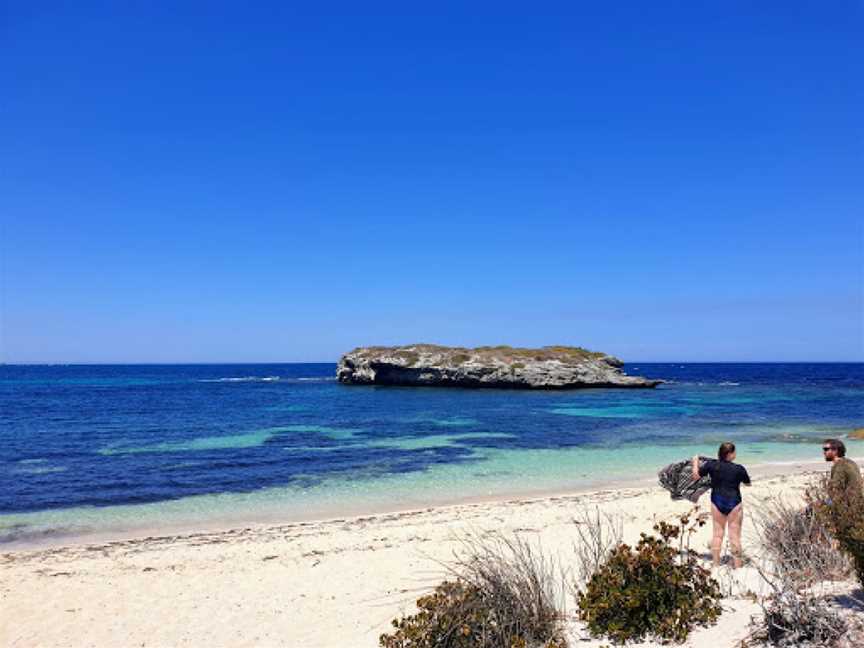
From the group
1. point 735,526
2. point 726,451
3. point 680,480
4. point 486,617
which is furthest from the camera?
point 680,480

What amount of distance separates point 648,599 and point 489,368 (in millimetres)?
65105

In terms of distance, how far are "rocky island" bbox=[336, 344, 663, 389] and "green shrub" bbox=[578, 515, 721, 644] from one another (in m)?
63.2

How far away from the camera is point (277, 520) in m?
14.1

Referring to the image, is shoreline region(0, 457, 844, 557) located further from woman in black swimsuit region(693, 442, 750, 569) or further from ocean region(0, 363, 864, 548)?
woman in black swimsuit region(693, 442, 750, 569)

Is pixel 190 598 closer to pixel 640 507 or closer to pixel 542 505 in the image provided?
pixel 542 505

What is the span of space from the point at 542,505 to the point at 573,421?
74.5 feet

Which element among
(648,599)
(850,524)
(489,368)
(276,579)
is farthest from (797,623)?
(489,368)

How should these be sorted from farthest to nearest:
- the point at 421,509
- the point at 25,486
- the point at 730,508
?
1. the point at 25,486
2. the point at 421,509
3. the point at 730,508

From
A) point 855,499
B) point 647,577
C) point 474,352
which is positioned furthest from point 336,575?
point 474,352

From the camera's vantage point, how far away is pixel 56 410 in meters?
43.9

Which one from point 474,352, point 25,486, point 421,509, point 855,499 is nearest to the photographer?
point 855,499

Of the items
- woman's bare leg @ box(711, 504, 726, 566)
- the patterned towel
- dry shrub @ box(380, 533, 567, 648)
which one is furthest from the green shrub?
the patterned towel

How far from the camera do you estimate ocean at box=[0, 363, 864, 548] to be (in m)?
15.6

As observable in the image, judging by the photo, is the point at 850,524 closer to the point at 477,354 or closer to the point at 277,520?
the point at 277,520
